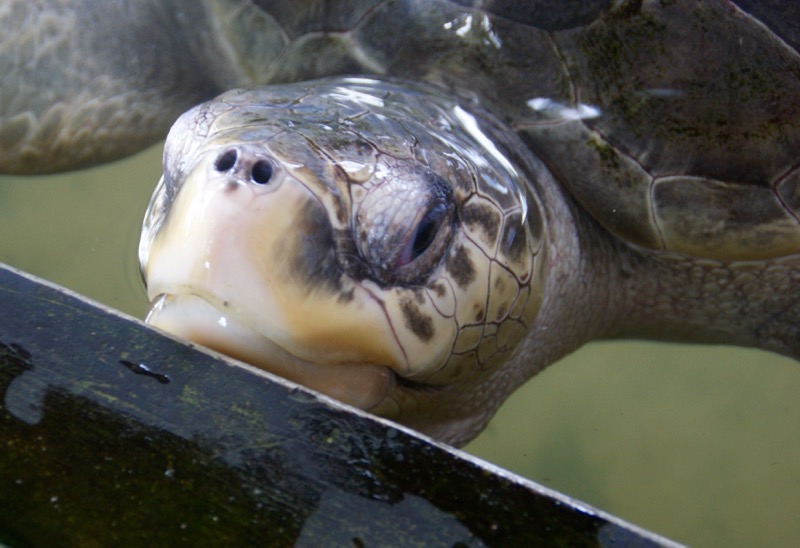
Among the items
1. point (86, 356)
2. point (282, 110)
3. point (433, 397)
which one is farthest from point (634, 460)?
point (86, 356)

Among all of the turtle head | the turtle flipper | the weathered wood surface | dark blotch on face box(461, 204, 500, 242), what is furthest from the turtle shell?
the weathered wood surface

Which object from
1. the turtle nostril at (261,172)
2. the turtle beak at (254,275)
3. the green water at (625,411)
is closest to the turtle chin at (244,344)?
the turtle beak at (254,275)

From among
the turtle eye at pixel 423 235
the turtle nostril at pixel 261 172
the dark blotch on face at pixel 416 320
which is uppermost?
the turtle nostril at pixel 261 172

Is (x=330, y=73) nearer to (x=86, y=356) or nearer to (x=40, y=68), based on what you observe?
(x=40, y=68)

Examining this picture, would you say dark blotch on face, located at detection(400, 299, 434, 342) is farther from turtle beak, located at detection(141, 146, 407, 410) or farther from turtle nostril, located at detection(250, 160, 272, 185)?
turtle nostril, located at detection(250, 160, 272, 185)

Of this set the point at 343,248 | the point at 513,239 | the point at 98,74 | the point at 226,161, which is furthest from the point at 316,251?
the point at 98,74

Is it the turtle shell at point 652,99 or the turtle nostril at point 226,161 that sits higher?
the turtle nostril at point 226,161

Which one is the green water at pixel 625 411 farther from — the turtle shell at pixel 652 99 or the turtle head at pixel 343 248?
the turtle head at pixel 343 248
